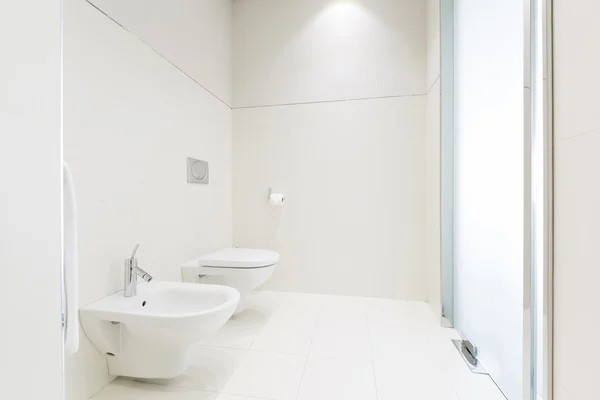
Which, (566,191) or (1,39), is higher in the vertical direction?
(1,39)

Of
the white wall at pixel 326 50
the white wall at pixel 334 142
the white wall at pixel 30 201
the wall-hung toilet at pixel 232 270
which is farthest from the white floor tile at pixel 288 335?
the white wall at pixel 326 50

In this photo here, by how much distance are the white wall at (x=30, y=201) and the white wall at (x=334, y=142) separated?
1864mm

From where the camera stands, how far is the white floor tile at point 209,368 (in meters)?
1.23

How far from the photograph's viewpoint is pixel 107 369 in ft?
4.11

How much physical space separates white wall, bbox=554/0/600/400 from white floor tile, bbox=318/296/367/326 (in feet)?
4.00

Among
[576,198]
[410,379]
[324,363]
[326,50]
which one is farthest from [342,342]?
[326,50]

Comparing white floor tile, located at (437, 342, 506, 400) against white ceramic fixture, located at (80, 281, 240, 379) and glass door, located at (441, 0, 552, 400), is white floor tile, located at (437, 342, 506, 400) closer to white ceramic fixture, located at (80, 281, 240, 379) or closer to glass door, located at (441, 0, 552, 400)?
glass door, located at (441, 0, 552, 400)

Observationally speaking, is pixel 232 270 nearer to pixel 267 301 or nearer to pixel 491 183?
pixel 267 301

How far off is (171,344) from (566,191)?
1418 mm

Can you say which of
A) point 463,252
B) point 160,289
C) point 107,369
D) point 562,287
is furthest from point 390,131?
point 107,369

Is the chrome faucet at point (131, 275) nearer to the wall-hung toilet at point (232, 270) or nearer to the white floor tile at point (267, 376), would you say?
the wall-hung toilet at point (232, 270)

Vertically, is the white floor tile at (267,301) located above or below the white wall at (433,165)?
below

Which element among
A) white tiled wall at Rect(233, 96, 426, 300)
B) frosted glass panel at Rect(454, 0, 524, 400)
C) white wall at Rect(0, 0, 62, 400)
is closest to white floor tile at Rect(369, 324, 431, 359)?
frosted glass panel at Rect(454, 0, 524, 400)

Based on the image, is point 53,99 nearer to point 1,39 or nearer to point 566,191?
point 1,39
